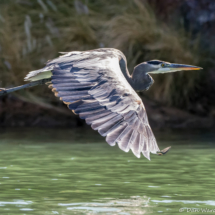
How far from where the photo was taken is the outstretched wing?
13.2 ft

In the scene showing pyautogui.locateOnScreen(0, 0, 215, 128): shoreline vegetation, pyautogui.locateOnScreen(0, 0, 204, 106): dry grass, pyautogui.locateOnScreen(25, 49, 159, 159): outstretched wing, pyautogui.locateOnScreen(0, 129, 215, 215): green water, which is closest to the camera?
A: pyautogui.locateOnScreen(25, 49, 159, 159): outstretched wing

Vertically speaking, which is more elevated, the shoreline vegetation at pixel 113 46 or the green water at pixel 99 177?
the shoreline vegetation at pixel 113 46

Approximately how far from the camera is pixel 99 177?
20.7ft

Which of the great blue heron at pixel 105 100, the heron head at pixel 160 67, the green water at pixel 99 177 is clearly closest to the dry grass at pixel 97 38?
the green water at pixel 99 177

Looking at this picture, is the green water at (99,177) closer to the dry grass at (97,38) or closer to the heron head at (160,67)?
the heron head at (160,67)

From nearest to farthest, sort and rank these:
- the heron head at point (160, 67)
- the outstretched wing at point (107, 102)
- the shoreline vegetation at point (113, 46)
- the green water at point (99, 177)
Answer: the outstretched wing at point (107, 102), the green water at point (99, 177), the heron head at point (160, 67), the shoreline vegetation at point (113, 46)

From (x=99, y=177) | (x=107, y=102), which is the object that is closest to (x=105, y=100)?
(x=107, y=102)

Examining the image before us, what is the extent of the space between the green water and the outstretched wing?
735 millimetres

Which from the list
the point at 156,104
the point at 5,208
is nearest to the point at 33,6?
the point at 156,104

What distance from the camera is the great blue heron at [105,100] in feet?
13.2

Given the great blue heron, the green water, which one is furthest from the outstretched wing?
the green water

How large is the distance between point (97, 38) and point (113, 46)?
64 centimetres

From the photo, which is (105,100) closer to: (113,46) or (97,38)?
(113,46)

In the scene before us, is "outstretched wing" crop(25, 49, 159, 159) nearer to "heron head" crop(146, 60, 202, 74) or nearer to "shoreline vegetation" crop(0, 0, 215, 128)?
"heron head" crop(146, 60, 202, 74)
